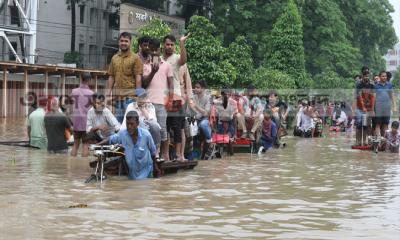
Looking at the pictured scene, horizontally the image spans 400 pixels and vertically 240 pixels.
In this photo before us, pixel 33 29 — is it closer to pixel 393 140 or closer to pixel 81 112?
pixel 393 140

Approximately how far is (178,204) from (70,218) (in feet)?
5.35

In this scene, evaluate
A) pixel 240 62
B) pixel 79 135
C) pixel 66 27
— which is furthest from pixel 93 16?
pixel 79 135

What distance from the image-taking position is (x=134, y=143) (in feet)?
37.7

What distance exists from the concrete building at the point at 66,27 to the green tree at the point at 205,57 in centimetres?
1007

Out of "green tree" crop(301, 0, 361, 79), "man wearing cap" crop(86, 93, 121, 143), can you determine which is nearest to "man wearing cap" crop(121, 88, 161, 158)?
"man wearing cap" crop(86, 93, 121, 143)

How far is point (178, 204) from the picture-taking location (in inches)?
365

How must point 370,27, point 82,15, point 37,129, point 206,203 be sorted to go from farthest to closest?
point 82,15
point 370,27
point 37,129
point 206,203

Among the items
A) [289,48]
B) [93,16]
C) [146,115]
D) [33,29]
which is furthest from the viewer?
[93,16]

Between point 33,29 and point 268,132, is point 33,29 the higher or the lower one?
the higher one

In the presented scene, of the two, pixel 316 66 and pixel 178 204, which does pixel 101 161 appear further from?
pixel 316 66

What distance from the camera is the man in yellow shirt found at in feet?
40.5

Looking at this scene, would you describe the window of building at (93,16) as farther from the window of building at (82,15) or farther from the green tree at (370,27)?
the green tree at (370,27)

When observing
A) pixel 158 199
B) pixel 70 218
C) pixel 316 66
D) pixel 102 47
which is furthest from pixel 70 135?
pixel 102 47

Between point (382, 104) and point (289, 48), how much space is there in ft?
84.9
